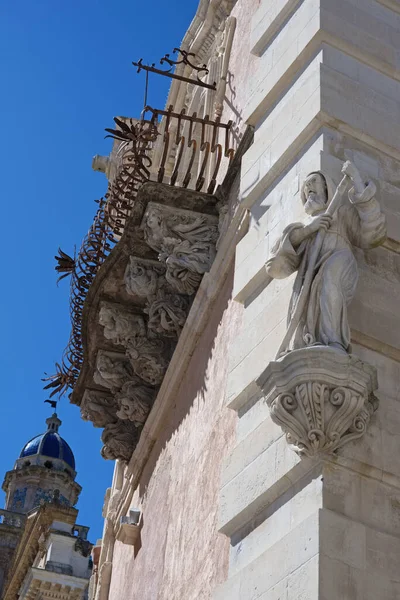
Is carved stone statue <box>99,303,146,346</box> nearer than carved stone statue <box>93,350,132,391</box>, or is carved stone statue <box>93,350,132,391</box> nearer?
carved stone statue <box>99,303,146,346</box>

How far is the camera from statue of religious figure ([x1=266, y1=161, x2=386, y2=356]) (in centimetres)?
610

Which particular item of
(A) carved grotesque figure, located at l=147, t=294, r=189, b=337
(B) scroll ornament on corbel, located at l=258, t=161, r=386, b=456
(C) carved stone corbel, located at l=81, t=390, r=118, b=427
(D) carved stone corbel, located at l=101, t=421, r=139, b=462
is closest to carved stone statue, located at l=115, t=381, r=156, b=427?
(D) carved stone corbel, located at l=101, t=421, r=139, b=462

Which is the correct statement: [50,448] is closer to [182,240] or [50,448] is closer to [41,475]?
[41,475]

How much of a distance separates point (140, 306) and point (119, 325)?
1.05 feet

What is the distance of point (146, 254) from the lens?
411 inches

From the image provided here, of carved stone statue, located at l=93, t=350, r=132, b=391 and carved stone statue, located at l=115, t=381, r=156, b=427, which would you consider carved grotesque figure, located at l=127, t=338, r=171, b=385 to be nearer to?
carved stone statue, located at l=115, t=381, r=156, b=427

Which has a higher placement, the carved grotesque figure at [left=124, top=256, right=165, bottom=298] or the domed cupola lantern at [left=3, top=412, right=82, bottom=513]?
the domed cupola lantern at [left=3, top=412, right=82, bottom=513]

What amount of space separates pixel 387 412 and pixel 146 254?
4.71m

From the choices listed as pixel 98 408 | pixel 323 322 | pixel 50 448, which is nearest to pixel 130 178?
pixel 98 408

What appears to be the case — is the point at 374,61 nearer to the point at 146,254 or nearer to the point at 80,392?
the point at 146,254

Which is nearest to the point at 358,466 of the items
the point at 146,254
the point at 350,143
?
the point at 350,143

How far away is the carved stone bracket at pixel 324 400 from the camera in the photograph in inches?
226

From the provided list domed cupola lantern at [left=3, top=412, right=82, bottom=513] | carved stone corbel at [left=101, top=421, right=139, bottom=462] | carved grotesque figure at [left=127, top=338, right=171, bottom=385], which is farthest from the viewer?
domed cupola lantern at [left=3, top=412, right=82, bottom=513]

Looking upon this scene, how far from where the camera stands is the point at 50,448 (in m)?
57.8
